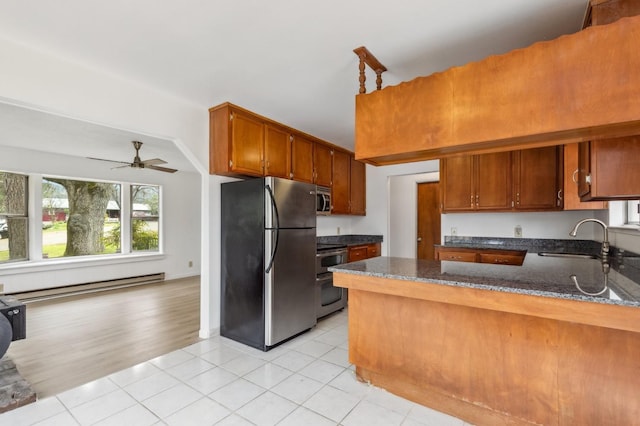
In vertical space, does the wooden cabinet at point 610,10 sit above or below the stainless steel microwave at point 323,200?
above

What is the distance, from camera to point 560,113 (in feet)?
4.75

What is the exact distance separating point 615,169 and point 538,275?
676 mm

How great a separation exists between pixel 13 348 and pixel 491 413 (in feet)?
13.2

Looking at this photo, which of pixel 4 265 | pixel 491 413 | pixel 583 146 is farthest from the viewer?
pixel 4 265

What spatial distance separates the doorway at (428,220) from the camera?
554 cm

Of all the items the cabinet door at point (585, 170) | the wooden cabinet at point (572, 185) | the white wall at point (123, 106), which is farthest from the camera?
the wooden cabinet at point (572, 185)

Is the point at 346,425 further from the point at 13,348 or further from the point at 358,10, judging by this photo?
the point at 13,348

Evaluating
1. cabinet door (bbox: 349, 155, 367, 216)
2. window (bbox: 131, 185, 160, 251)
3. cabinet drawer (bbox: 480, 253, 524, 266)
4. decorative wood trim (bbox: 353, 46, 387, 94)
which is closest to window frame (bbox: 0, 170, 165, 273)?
window (bbox: 131, 185, 160, 251)

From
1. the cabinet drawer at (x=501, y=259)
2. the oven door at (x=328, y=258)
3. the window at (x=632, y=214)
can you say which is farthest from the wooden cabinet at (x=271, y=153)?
the window at (x=632, y=214)

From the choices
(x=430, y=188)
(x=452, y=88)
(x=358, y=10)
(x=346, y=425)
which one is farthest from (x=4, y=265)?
(x=430, y=188)

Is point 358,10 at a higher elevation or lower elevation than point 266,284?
higher

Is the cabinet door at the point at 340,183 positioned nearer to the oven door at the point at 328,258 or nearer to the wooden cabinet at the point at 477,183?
the oven door at the point at 328,258

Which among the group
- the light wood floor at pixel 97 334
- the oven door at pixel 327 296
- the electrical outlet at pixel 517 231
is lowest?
the light wood floor at pixel 97 334

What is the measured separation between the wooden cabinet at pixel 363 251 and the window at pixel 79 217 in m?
4.43
